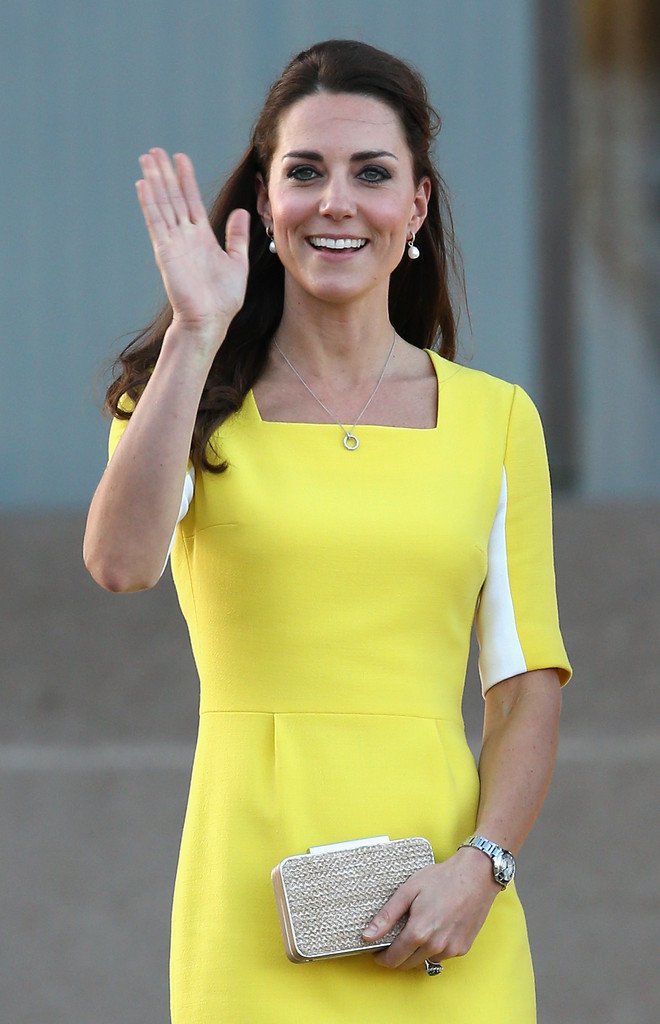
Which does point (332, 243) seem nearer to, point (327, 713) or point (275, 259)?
point (275, 259)

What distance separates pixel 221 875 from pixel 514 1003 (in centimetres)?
41

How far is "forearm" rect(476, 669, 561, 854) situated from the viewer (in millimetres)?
2127

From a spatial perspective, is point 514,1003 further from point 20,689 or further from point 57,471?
point 57,471

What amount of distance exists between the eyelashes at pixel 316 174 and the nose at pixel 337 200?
4 cm

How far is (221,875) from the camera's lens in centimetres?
206

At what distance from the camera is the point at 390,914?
1.96m

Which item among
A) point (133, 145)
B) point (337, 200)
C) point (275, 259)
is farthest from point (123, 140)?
point (337, 200)

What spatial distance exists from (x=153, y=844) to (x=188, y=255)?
8.25ft

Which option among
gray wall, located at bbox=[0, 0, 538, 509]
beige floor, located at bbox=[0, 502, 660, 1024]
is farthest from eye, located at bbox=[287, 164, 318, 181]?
gray wall, located at bbox=[0, 0, 538, 509]

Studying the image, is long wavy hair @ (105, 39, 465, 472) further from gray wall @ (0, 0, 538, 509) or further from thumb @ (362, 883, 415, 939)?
gray wall @ (0, 0, 538, 509)

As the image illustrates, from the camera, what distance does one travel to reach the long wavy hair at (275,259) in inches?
87.0

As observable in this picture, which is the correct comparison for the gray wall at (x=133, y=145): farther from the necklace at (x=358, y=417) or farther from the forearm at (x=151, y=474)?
the forearm at (x=151, y=474)

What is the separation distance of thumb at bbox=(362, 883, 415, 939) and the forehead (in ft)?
→ 3.16

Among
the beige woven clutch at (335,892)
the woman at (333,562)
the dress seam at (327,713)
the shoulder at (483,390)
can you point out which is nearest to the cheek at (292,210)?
the woman at (333,562)
